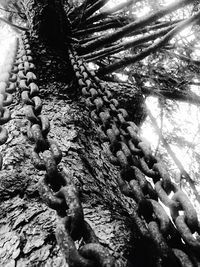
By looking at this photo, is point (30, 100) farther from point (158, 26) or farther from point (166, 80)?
point (166, 80)

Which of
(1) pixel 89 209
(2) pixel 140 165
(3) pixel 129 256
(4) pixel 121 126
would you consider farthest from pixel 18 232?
(4) pixel 121 126

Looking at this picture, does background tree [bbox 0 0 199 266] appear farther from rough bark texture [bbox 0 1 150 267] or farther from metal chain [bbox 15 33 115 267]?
metal chain [bbox 15 33 115 267]

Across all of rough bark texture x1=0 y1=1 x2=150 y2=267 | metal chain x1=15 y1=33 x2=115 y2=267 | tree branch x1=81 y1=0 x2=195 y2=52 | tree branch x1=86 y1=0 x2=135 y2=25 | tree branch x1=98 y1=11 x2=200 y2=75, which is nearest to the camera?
metal chain x1=15 y1=33 x2=115 y2=267

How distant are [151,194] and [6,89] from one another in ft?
2.72

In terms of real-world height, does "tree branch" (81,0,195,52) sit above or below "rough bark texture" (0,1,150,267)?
above

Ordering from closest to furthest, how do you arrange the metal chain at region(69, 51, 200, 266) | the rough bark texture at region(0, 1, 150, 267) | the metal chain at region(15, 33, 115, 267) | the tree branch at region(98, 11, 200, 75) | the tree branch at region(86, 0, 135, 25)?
the metal chain at region(15, 33, 115, 267), the metal chain at region(69, 51, 200, 266), the rough bark texture at region(0, 1, 150, 267), the tree branch at region(98, 11, 200, 75), the tree branch at region(86, 0, 135, 25)

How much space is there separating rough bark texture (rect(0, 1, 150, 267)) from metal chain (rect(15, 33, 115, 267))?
0.20 meters

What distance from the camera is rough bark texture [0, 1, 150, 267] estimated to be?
1.03m

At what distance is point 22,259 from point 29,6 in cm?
234

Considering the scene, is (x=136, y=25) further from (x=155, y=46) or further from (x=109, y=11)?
(x=109, y=11)

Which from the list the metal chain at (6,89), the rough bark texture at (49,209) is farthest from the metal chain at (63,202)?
the rough bark texture at (49,209)

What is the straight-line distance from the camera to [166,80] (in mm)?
3801

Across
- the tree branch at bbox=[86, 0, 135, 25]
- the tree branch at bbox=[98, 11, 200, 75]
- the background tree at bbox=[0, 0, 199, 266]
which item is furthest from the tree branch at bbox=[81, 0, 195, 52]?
the tree branch at bbox=[86, 0, 135, 25]

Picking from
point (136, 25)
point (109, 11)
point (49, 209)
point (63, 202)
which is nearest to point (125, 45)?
point (136, 25)
